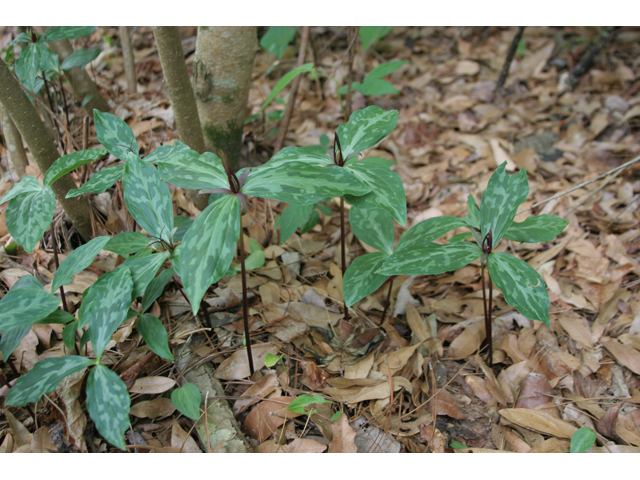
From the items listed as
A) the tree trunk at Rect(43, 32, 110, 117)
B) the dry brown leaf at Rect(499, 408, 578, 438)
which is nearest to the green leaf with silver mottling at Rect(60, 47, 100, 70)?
the tree trunk at Rect(43, 32, 110, 117)

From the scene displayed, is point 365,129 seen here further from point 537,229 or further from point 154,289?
point 154,289

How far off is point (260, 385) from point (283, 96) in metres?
1.77

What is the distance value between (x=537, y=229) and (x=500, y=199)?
0.18 m

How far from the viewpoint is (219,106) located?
5.68ft

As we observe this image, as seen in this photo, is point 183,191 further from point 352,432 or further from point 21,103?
point 352,432

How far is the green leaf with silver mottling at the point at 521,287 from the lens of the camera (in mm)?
1044

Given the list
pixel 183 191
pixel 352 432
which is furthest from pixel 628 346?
pixel 183 191

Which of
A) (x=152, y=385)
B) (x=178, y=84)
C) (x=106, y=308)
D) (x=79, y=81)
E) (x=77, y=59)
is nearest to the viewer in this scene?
(x=106, y=308)

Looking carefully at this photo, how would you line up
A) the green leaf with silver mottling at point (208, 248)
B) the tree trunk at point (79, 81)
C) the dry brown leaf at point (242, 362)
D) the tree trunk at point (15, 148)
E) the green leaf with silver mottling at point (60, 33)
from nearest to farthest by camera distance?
the green leaf with silver mottling at point (208, 248) < the dry brown leaf at point (242, 362) < the green leaf with silver mottling at point (60, 33) < the tree trunk at point (15, 148) < the tree trunk at point (79, 81)

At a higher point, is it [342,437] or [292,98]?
[292,98]

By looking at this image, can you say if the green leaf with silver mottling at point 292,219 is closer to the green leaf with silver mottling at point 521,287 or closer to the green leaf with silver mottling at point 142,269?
the green leaf with silver mottling at point 142,269

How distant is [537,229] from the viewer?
1.21 m

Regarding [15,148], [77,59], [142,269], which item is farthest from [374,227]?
[15,148]

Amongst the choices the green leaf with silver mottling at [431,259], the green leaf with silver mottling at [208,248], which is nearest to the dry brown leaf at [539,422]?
the green leaf with silver mottling at [431,259]
